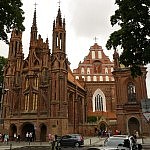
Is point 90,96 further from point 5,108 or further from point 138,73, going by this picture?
point 138,73

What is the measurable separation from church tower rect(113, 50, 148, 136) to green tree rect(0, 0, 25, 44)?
2985cm

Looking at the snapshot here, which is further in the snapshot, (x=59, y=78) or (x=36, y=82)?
(x=36, y=82)

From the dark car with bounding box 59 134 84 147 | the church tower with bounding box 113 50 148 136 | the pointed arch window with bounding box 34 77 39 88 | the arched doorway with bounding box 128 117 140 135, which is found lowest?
the dark car with bounding box 59 134 84 147

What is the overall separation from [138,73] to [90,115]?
160 feet

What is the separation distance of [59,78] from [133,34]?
29.7 meters

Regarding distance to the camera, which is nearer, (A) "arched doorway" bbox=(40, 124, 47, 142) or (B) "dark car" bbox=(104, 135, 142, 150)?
(B) "dark car" bbox=(104, 135, 142, 150)

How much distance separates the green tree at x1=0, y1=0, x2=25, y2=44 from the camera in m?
17.3

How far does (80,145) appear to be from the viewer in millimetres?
30797

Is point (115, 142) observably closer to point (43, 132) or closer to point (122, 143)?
point (122, 143)

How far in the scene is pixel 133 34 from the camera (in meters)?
17.4

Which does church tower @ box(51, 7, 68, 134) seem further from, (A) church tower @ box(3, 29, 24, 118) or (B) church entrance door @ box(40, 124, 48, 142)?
(A) church tower @ box(3, 29, 24, 118)

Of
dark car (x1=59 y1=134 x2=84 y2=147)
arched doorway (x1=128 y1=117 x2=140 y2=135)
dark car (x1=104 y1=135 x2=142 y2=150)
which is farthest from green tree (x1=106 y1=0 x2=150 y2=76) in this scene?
arched doorway (x1=128 y1=117 x2=140 y2=135)

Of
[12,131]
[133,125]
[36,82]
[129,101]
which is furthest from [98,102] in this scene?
[12,131]

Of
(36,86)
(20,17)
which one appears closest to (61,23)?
(36,86)
